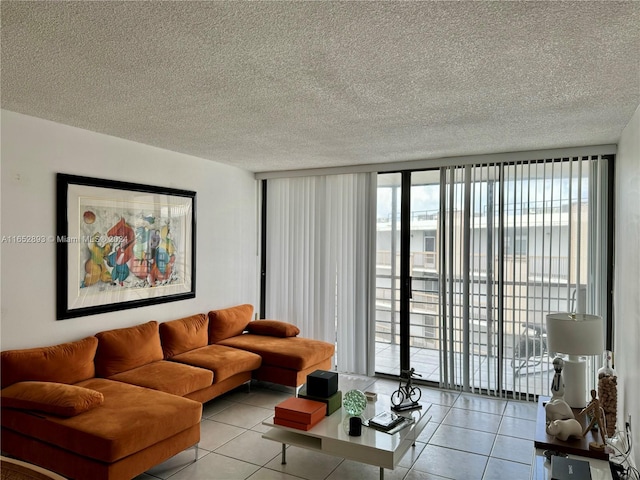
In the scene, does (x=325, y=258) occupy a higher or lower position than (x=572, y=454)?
higher

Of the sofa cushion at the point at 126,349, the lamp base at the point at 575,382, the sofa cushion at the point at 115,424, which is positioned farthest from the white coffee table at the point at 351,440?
the sofa cushion at the point at 126,349

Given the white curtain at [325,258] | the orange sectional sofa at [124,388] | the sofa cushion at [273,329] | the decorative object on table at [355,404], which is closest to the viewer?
the orange sectional sofa at [124,388]

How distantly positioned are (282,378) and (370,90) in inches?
118

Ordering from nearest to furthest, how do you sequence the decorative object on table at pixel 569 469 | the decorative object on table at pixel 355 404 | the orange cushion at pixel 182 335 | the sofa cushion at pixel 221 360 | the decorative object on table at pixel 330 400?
1. the decorative object on table at pixel 569 469
2. the decorative object on table at pixel 355 404
3. the decorative object on table at pixel 330 400
4. the sofa cushion at pixel 221 360
5. the orange cushion at pixel 182 335

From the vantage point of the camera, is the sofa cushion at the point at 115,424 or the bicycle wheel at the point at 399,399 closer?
the sofa cushion at the point at 115,424

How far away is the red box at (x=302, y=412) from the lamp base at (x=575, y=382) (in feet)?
5.59

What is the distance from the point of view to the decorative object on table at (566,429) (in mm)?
2611

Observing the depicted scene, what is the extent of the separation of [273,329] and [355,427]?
93.9 inches

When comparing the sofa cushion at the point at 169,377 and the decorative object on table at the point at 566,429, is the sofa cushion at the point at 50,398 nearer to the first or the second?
the sofa cushion at the point at 169,377

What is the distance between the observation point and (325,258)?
559cm

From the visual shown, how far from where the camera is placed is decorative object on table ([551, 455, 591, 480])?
2.10 m

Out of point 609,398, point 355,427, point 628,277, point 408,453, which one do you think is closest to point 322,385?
point 355,427

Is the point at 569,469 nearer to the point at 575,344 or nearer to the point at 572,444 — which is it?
the point at 572,444

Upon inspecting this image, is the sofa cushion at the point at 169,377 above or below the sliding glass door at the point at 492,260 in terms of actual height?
below
